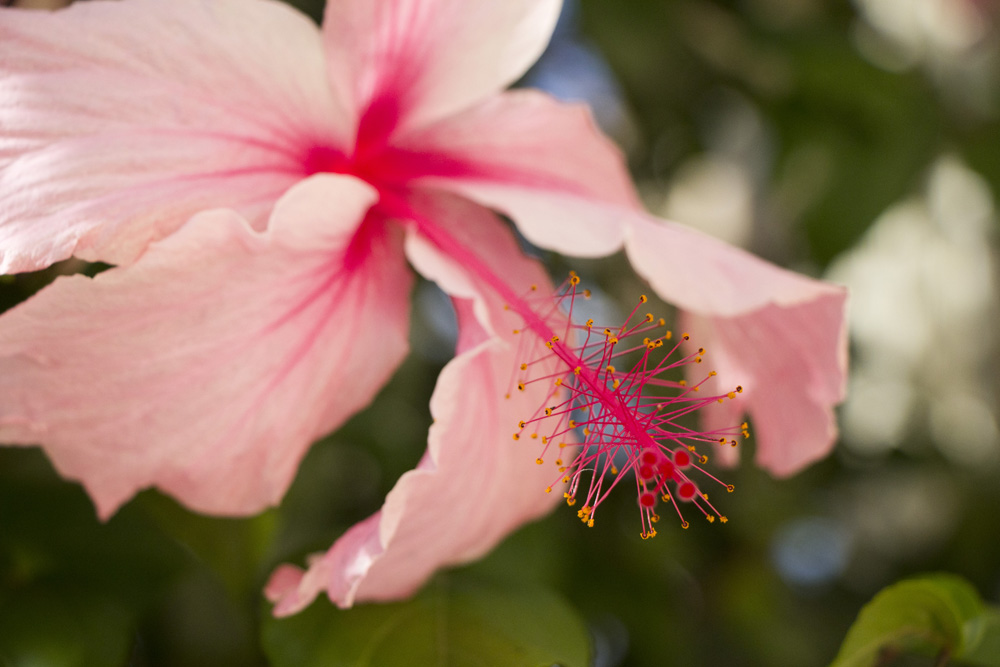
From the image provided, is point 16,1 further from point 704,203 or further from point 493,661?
point 704,203

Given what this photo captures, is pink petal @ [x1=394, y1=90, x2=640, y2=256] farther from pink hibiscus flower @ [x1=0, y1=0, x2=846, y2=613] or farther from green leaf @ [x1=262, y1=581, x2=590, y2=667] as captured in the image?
green leaf @ [x1=262, y1=581, x2=590, y2=667]

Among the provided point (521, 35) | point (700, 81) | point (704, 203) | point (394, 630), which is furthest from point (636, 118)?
point (394, 630)

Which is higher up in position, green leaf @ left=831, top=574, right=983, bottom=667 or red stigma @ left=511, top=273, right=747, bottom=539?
red stigma @ left=511, top=273, right=747, bottom=539

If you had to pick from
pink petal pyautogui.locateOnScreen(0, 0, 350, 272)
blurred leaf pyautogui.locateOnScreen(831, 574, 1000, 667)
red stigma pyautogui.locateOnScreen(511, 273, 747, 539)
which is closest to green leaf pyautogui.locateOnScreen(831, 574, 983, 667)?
blurred leaf pyautogui.locateOnScreen(831, 574, 1000, 667)

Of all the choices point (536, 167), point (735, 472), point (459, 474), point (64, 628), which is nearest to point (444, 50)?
point (536, 167)

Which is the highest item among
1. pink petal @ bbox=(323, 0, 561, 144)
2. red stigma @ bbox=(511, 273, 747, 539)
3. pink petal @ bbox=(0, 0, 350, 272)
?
pink petal @ bbox=(323, 0, 561, 144)

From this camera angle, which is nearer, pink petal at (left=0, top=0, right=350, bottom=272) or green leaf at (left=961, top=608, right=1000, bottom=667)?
pink petal at (left=0, top=0, right=350, bottom=272)
